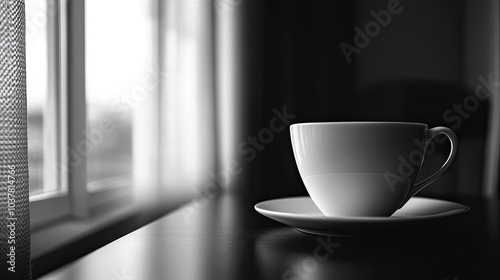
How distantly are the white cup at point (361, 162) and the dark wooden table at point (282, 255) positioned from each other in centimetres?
4

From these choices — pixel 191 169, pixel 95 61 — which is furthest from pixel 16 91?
pixel 191 169

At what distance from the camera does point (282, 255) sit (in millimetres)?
459

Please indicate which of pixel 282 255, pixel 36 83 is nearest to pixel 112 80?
pixel 36 83

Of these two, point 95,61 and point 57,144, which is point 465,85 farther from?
point 57,144

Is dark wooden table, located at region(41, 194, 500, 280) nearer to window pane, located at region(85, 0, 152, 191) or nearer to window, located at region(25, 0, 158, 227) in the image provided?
window, located at region(25, 0, 158, 227)

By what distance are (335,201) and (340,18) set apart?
3.98 feet

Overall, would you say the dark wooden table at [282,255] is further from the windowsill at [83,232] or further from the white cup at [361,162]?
the windowsill at [83,232]

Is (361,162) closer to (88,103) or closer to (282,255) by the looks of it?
(282,255)

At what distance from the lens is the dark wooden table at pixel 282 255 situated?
395 mm

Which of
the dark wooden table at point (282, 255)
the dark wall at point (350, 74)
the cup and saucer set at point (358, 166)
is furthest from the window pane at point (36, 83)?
the dark wall at point (350, 74)

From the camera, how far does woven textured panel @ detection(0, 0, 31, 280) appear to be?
46 cm

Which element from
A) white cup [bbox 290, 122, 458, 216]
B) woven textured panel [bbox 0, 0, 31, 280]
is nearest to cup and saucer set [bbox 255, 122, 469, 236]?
white cup [bbox 290, 122, 458, 216]

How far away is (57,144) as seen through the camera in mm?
1042

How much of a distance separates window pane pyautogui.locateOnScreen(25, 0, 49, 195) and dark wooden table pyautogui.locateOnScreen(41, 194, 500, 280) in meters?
0.46
